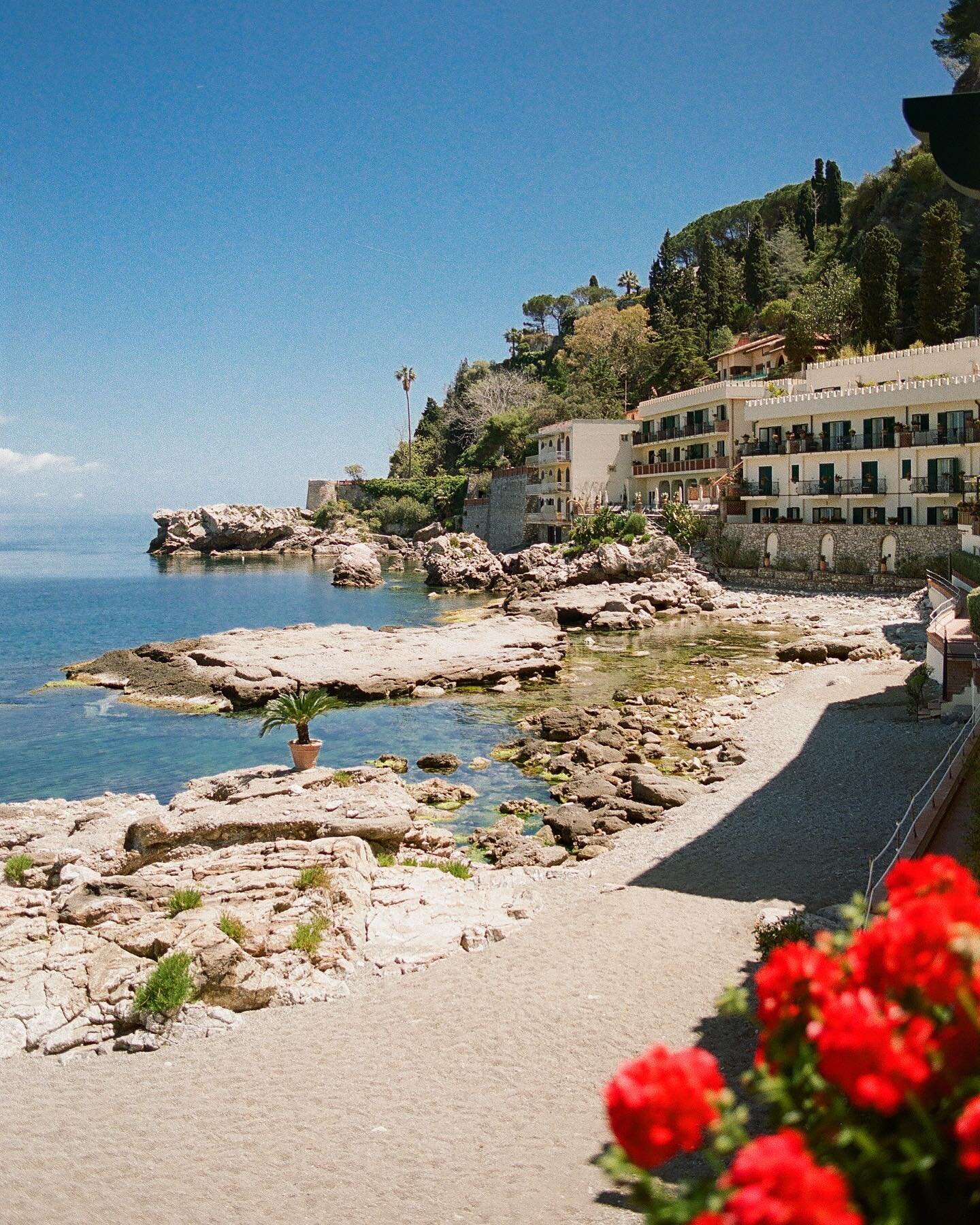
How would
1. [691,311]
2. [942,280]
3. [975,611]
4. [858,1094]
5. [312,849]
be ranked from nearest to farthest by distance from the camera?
[858,1094], [312,849], [975,611], [942,280], [691,311]

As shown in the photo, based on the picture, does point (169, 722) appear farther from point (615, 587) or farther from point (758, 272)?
point (758, 272)

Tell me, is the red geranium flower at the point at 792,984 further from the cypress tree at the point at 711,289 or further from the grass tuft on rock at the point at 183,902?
the cypress tree at the point at 711,289

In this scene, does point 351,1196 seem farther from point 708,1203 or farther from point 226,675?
point 226,675

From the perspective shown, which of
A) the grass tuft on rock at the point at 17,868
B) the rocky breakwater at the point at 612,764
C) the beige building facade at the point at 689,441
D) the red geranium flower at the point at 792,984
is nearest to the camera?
the red geranium flower at the point at 792,984

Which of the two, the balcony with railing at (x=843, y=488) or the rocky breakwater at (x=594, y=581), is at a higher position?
the balcony with railing at (x=843, y=488)

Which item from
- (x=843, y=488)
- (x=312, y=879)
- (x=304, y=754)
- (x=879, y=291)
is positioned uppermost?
(x=879, y=291)

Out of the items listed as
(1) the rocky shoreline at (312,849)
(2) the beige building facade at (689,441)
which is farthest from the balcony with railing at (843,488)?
(1) the rocky shoreline at (312,849)

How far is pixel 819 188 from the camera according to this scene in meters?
99.0

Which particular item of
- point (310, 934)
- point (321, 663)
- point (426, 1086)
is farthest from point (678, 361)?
point (426, 1086)

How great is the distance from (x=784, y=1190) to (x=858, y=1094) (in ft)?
1.47

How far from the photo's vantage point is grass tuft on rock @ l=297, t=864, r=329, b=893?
15.3 m

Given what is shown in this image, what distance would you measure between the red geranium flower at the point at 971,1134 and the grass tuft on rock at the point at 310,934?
11.9 m

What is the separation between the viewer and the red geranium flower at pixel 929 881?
3381 millimetres

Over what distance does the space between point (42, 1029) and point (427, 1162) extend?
5.76 metres
